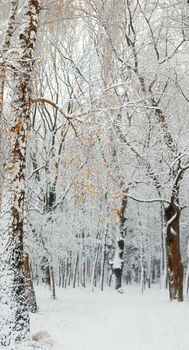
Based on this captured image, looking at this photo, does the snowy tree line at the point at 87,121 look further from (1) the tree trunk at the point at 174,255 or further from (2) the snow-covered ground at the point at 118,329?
(2) the snow-covered ground at the point at 118,329

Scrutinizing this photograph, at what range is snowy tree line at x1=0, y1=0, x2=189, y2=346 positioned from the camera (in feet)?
26.9

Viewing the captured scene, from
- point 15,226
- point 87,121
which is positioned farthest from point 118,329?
point 87,121

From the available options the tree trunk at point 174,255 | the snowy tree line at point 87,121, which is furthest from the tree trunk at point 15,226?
the tree trunk at point 174,255

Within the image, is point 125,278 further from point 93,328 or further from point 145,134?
point 93,328

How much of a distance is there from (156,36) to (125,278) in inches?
1631

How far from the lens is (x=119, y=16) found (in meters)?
17.7

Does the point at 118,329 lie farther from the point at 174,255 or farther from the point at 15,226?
the point at 174,255

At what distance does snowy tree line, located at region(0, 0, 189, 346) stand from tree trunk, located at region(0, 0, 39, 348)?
21 mm

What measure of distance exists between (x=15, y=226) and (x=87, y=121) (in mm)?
2633

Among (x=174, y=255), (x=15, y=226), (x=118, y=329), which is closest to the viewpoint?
(x=15, y=226)

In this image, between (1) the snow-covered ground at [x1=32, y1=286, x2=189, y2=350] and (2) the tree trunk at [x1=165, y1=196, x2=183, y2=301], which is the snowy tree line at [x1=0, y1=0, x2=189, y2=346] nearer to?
(2) the tree trunk at [x1=165, y1=196, x2=183, y2=301]

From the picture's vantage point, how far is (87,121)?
25.8ft

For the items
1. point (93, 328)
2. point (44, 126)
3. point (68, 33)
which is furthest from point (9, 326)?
point (68, 33)

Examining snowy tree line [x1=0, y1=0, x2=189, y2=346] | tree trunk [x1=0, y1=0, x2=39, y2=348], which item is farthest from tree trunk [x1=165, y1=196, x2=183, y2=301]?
tree trunk [x1=0, y1=0, x2=39, y2=348]
